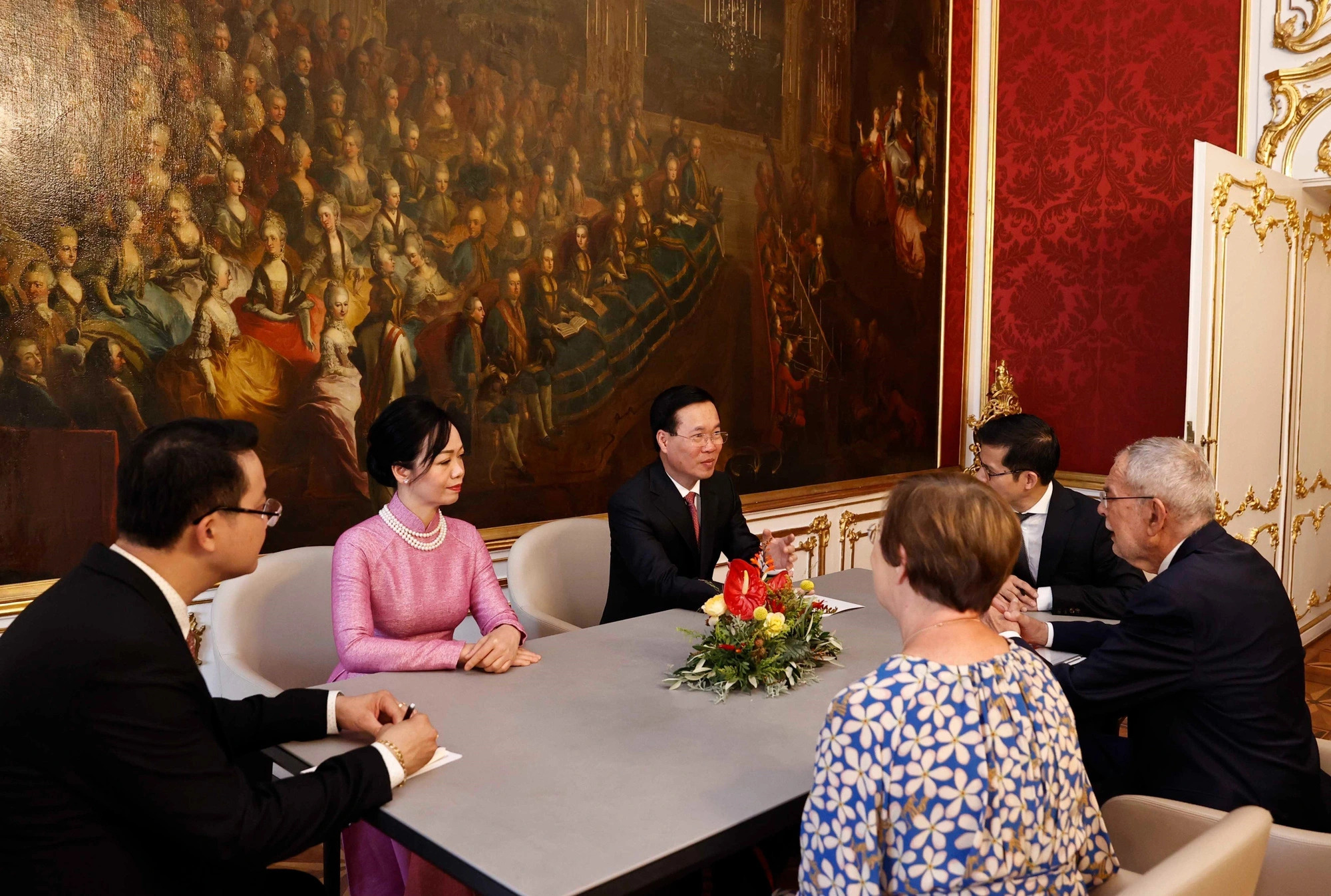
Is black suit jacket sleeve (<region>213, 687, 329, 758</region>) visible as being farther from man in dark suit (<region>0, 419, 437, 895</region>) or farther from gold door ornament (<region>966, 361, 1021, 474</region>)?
gold door ornament (<region>966, 361, 1021, 474</region>)

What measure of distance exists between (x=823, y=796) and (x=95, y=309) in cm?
286

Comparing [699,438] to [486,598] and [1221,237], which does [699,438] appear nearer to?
[486,598]

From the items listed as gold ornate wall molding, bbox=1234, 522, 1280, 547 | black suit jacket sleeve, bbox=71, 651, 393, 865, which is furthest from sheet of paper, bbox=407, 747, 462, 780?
gold ornate wall molding, bbox=1234, 522, 1280, 547

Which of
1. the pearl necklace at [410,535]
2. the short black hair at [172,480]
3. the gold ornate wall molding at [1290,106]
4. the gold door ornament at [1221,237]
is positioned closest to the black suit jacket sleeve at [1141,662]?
the pearl necklace at [410,535]

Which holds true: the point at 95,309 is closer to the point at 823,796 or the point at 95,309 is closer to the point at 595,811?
the point at 595,811

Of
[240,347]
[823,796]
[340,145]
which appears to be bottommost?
[823,796]

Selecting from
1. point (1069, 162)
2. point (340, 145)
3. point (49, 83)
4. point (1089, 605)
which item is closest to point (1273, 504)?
Result: point (1069, 162)

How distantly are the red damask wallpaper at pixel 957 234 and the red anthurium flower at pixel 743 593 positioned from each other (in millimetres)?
4939

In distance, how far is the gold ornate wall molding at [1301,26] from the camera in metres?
5.50

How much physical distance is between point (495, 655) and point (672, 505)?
1.23 metres

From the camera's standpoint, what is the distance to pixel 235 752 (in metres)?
2.00

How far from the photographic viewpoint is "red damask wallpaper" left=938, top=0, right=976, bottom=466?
22.4 feet

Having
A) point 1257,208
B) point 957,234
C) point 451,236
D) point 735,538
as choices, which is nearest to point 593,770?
point 735,538

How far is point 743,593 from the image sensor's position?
2387 millimetres
